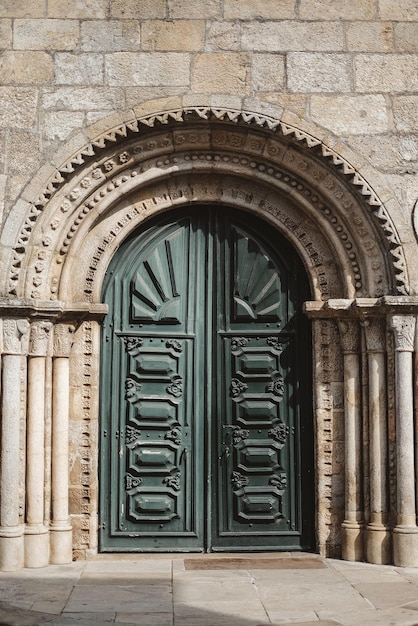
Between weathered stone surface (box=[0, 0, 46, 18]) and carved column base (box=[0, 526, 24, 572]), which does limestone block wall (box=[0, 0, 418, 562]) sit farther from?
carved column base (box=[0, 526, 24, 572])

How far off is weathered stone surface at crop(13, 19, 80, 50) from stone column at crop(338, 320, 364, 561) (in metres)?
3.06

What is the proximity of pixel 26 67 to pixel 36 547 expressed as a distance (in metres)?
3.64

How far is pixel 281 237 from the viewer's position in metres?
7.88

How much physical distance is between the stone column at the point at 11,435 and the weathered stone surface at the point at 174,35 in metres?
2.39

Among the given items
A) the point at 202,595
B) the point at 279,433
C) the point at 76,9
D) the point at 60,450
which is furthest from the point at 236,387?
the point at 76,9

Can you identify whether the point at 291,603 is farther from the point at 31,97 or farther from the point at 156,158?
the point at 31,97

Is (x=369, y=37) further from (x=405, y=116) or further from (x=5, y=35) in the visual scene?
(x=5, y=35)

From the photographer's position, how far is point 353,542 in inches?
289

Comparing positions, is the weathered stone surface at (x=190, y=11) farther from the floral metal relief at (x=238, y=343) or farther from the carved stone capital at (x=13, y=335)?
the carved stone capital at (x=13, y=335)

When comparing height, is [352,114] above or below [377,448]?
above

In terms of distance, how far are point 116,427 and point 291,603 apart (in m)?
2.24

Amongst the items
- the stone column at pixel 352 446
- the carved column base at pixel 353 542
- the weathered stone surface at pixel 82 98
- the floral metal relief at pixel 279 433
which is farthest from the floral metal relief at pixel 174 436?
the weathered stone surface at pixel 82 98

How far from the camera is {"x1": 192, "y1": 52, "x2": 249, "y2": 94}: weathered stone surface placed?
7441 mm

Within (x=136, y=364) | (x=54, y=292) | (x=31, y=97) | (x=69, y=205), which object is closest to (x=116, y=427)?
(x=136, y=364)
